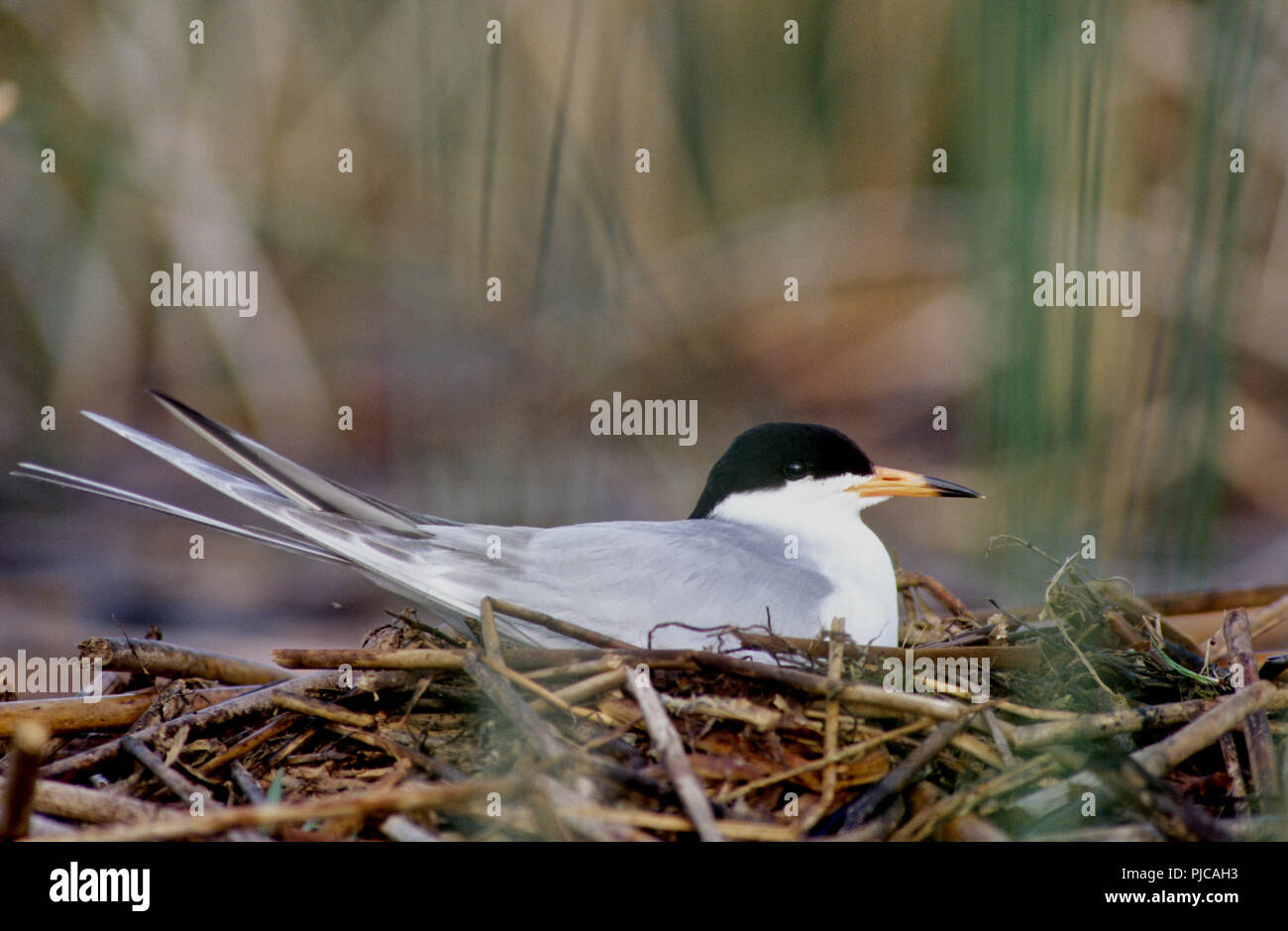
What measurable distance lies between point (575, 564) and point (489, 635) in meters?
0.47

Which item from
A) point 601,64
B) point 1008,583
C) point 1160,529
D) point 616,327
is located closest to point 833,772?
point 1008,583

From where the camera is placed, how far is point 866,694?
183 centimetres

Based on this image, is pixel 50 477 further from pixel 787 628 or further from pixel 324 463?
pixel 324 463

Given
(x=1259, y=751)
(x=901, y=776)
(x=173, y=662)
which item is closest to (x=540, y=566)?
(x=173, y=662)

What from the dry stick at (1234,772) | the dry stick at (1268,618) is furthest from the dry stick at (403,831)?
the dry stick at (1268,618)

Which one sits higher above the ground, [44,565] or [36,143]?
[36,143]

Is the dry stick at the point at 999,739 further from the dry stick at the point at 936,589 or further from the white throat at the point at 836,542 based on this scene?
the dry stick at the point at 936,589

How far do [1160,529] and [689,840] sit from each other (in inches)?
93.7

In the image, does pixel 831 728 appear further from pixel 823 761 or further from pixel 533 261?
pixel 533 261

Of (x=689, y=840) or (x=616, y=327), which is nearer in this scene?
(x=689, y=840)

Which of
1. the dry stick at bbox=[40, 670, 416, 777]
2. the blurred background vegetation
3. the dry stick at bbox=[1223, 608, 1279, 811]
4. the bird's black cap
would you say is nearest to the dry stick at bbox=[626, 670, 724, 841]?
the dry stick at bbox=[40, 670, 416, 777]

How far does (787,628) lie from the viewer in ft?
7.88

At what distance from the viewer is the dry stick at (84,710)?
2041 mm
